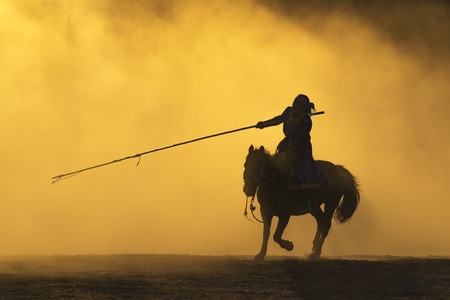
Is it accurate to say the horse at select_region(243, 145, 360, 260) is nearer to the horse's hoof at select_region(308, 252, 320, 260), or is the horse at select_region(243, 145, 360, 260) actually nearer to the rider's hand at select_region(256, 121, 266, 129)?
the horse's hoof at select_region(308, 252, 320, 260)

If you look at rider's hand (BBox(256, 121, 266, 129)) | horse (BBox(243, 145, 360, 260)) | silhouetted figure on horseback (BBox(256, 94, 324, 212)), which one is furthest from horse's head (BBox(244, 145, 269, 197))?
rider's hand (BBox(256, 121, 266, 129))

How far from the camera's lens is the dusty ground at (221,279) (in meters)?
18.7

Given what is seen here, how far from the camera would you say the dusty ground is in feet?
61.4

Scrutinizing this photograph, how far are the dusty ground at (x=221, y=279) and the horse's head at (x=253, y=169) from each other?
1790 millimetres

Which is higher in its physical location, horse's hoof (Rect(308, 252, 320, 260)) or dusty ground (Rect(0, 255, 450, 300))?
horse's hoof (Rect(308, 252, 320, 260))

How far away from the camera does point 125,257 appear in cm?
2425

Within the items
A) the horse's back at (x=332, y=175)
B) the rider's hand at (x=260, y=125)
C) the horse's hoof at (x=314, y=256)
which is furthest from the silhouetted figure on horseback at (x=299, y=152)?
the horse's hoof at (x=314, y=256)

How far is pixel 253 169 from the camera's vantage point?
77.5 ft

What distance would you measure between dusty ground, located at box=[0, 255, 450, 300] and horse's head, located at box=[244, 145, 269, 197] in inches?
70.5

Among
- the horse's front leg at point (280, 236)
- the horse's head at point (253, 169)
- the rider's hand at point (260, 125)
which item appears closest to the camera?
the horse's head at point (253, 169)

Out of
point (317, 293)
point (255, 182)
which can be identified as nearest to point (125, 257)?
point (255, 182)

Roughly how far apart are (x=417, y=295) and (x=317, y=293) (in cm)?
178

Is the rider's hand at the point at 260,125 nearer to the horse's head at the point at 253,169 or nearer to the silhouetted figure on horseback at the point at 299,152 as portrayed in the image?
the silhouetted figure on horseback at the point at 299,152

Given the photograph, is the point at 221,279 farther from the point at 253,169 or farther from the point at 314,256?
the point at 314,256
